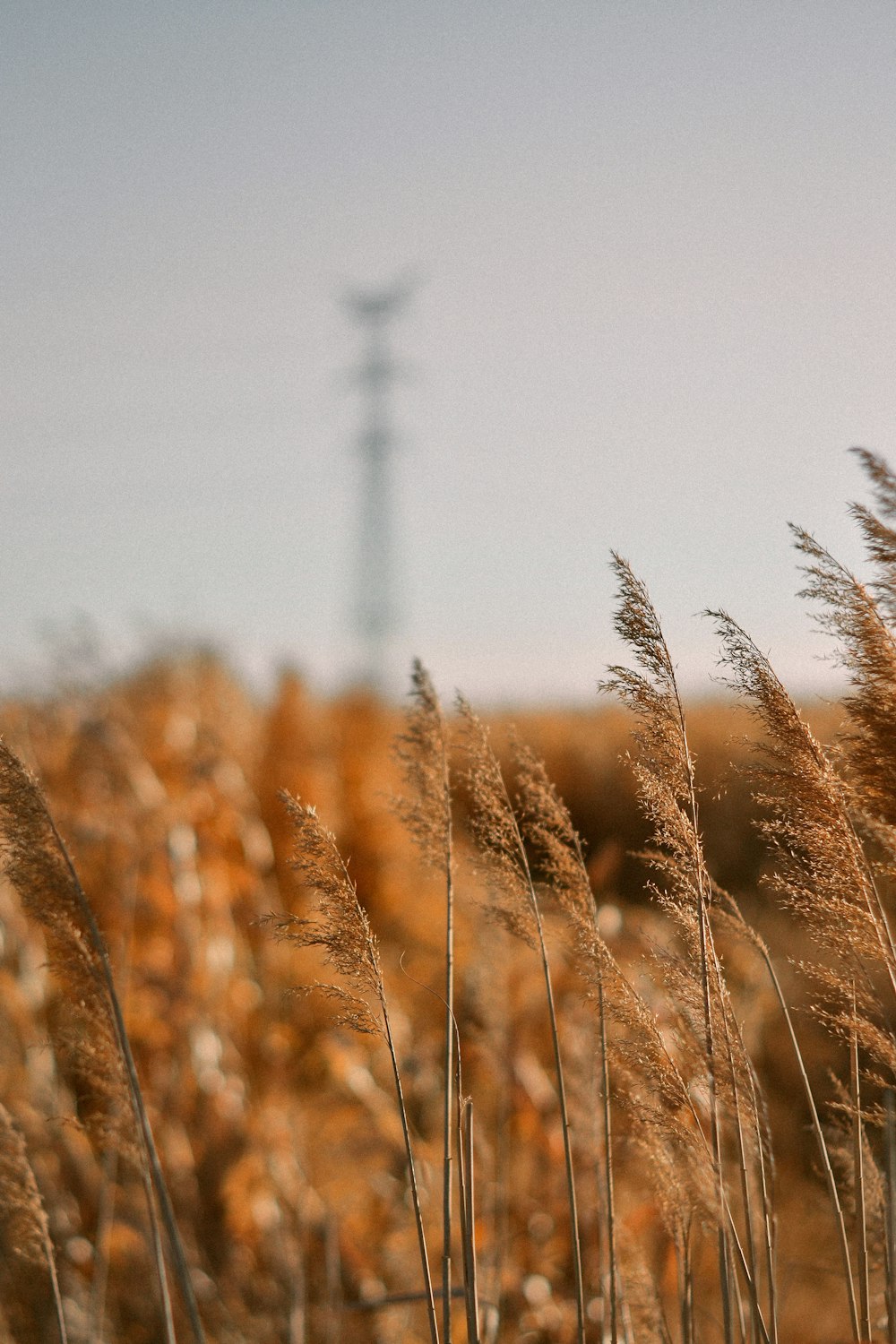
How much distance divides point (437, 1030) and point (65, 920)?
3313 millimetres

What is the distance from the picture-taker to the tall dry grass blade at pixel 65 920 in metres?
1.10

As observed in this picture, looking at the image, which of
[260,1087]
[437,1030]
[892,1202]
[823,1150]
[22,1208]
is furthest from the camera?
[437,1030]

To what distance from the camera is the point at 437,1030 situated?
13.8ft

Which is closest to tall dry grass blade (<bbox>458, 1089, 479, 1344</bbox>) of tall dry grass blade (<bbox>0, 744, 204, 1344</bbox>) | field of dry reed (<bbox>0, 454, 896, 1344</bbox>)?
field of dry reed (<bbox>0, 454, 896, 1344</bbox>)

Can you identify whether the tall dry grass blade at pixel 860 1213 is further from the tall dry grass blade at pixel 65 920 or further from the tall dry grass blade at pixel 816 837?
the tall dry grass blade at pixel 65 920

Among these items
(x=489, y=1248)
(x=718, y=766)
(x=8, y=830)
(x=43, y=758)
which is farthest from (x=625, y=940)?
(x=718, y=766)

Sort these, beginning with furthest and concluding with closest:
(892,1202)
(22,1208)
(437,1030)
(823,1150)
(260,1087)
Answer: (437,1030)
(260,1087)
(22,1208)
(823,1150)
(892,1202)

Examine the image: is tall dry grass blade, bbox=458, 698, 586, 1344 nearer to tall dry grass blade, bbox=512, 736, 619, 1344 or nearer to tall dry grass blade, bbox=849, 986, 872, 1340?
tall dry grass blade, bbox=512, 736, 619, 1344

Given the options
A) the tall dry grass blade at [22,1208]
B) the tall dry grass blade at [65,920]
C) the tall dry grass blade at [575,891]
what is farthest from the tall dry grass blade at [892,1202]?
the tall dry grass blade at [22,1208]

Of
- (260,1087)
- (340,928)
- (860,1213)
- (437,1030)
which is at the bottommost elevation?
(260,1087)

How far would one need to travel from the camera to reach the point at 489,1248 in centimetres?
221

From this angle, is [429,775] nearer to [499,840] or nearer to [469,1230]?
[499,840]

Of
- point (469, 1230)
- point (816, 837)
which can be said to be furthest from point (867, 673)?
point (469, 1230)

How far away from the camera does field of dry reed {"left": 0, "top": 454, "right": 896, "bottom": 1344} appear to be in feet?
3.60
